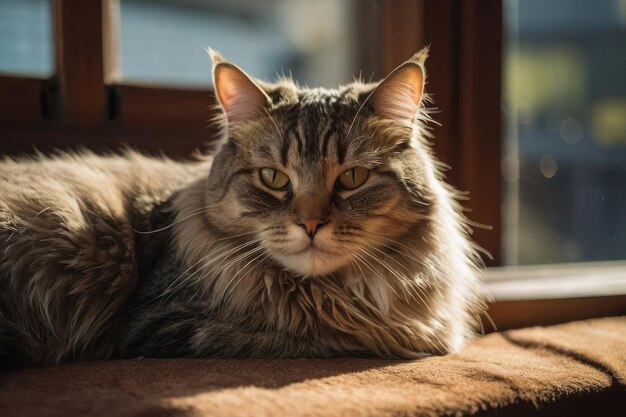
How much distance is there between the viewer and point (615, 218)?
2.10 m

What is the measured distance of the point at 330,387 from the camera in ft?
3.05

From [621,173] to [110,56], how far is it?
191 centimetres

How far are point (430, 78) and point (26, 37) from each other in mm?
1312

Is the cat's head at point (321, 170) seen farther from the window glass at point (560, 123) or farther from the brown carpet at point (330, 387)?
the window glass at point (560, 123)

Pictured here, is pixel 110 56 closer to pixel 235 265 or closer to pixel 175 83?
pixel 175 83

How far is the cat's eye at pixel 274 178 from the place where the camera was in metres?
1.26

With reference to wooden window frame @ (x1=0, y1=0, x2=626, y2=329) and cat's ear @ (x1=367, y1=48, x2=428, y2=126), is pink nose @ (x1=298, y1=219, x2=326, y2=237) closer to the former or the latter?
cat's ear @ (x1=367, y1=48, x2=428, y2=126)

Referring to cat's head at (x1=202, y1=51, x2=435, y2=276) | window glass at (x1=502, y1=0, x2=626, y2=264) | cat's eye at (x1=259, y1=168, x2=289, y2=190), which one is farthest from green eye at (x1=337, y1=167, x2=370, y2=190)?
window glass at (x1=502, y1=0, x2=626, y2=264)

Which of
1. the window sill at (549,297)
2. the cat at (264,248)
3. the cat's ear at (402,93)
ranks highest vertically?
the cat's ear at (402,93)

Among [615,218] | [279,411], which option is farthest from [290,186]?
[615,218]

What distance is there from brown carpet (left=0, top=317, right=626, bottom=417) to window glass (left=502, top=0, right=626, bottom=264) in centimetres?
88

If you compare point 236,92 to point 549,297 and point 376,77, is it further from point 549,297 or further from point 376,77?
point 549,297

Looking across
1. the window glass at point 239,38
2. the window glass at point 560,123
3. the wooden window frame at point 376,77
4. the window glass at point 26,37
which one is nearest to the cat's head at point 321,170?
the wooden window frame at point 376,77

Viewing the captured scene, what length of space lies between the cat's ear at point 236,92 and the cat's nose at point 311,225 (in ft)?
1.15
